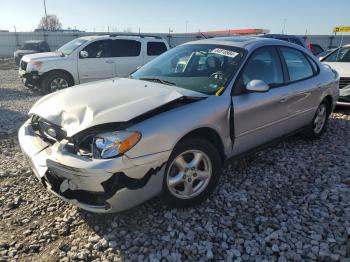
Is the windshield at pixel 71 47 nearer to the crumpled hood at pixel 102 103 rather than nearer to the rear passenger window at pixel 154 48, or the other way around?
the rear passenger window at pixel 154 48

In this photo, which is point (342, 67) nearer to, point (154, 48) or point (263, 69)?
point (263, 69)

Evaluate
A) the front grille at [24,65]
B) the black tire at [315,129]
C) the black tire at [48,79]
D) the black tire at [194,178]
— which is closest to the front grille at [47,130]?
the black tire at [194,178]

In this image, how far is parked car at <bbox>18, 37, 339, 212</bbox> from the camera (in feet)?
8.85

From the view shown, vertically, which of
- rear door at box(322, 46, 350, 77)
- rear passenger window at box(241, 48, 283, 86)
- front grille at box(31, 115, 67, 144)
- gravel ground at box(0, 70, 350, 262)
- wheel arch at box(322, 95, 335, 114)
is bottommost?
gravel ground at box(0, 70, 350, 262)

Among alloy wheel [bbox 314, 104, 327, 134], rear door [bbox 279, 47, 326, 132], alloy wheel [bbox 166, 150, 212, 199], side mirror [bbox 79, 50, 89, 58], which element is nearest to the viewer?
alloy wheel [bbox 166, 150, 212, 199]

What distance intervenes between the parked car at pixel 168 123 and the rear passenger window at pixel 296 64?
3cm

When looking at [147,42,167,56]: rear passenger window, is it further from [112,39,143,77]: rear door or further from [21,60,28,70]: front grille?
[21,60,28,70]: front grille

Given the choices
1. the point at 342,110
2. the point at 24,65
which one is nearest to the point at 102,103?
the point at 342,110

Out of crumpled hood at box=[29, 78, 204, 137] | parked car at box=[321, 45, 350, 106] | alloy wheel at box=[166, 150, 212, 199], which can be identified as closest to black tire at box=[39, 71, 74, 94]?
crumpled hood at box=[29, 78, 204, 137]

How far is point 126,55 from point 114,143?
27.3ft

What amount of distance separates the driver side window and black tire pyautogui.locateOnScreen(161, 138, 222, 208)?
30.5 inches

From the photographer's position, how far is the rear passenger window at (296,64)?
4.48m

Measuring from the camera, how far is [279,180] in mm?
4043

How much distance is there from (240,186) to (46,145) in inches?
85.8
